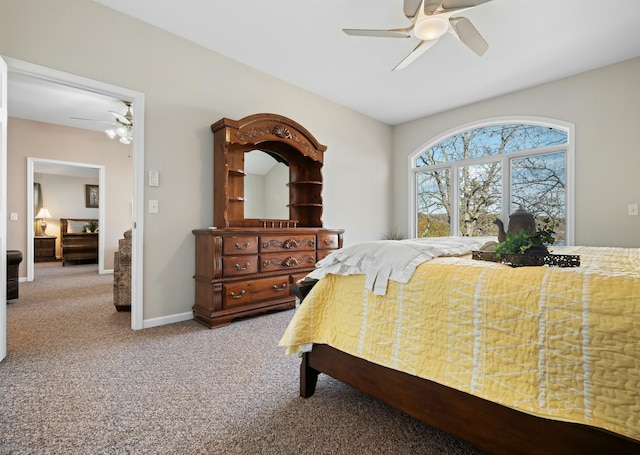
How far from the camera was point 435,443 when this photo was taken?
4.06ft

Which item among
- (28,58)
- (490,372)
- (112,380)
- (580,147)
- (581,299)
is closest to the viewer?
(581,299)

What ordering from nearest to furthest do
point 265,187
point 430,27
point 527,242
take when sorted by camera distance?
point 527,242 → point 430,27 → point 265,187

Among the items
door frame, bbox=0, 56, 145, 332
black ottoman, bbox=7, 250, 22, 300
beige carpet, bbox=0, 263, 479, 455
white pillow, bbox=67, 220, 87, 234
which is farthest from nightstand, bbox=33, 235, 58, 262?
door frame, bbox=0, 56, 145, 332

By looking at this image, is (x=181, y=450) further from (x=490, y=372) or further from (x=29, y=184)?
(x=29, y=184)

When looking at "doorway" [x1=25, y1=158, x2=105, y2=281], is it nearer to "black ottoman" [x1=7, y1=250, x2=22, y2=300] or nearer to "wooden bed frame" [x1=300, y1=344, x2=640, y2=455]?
"black ottoman" [x1=7, y1=250, x2=22, y2=300]

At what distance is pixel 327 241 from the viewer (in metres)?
3.65

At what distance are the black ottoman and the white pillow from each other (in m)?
5.43

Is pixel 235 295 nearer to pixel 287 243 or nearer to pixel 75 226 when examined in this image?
pixel 287 243

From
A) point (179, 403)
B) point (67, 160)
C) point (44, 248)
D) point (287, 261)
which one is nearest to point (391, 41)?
point (287, 261)

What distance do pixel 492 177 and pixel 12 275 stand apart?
611 cm

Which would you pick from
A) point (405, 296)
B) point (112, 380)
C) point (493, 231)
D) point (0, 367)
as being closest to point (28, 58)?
point (0, 367)

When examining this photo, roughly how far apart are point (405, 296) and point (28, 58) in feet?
9.72

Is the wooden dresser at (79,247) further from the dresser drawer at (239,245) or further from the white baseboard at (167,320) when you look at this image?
the dresser drawer at (239,245)

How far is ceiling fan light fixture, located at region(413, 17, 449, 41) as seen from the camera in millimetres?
2104
